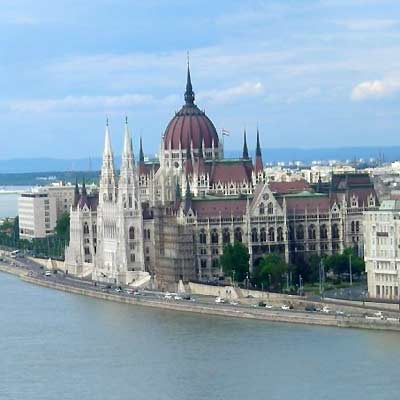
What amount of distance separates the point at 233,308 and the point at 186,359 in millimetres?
13650

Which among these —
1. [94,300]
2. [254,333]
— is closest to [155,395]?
[254,333]

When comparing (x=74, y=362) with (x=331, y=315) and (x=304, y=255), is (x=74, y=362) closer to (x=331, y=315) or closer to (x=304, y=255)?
(x=331, y=315)

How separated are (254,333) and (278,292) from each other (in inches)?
435

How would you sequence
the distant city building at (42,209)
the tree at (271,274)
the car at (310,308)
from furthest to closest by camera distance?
the distant city building at (42,209)
the tree at (271,274)
the car at (310,308)

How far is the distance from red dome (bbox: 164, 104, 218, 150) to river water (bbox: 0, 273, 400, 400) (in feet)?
84.2

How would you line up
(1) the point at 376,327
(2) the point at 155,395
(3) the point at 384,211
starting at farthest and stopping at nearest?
(3) the point at 384,211, (1) the point at 376,327, (2) the point at 155,395

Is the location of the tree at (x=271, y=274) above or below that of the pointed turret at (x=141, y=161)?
below

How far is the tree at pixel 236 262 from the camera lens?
8350 centimetres

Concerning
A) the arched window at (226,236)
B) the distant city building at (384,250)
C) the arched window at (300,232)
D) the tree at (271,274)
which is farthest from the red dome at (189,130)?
the distant city building at (384,250)

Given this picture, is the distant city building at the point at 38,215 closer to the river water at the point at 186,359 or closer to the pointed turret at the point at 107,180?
the pointed turret at the point at 107,180

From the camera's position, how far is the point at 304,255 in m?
88.7

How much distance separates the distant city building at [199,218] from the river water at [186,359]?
12121 millimetres

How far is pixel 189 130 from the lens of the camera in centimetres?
10031

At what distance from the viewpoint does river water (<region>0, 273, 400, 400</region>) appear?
54250 millimetres
